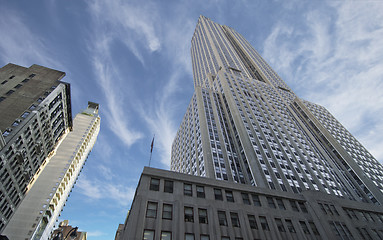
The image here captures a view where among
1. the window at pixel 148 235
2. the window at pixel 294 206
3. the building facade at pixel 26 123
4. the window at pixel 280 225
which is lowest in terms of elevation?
the window at pixel 148 235

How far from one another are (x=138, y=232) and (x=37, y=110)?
47666mm

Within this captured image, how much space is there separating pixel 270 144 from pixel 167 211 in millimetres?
46539

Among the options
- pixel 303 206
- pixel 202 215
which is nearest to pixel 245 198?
pixel 202 215

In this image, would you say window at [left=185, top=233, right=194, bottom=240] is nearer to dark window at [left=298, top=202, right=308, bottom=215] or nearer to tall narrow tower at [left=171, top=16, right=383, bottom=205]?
dark window at [left=298, top=202, right=308, bottom=215]

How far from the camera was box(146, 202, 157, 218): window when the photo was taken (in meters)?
25.6

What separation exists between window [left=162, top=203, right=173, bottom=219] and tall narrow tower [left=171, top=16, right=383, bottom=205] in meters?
27.3

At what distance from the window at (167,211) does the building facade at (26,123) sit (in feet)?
131

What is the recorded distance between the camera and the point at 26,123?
165 ft

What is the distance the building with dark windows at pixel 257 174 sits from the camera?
27.6m

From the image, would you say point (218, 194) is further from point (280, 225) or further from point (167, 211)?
point (280, 225)

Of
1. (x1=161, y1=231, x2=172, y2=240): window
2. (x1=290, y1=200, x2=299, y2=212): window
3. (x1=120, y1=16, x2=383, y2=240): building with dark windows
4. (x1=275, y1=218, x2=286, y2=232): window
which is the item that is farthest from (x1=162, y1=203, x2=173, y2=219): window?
(x1=290, y1=200, x2=299, y2=212): window

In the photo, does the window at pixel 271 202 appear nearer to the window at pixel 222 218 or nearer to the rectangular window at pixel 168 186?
the window at pixel 222 218

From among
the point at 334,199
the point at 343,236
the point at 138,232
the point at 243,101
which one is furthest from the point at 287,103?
the point at 138,232

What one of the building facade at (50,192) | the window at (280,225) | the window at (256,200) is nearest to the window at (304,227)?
the window at (280,225)
